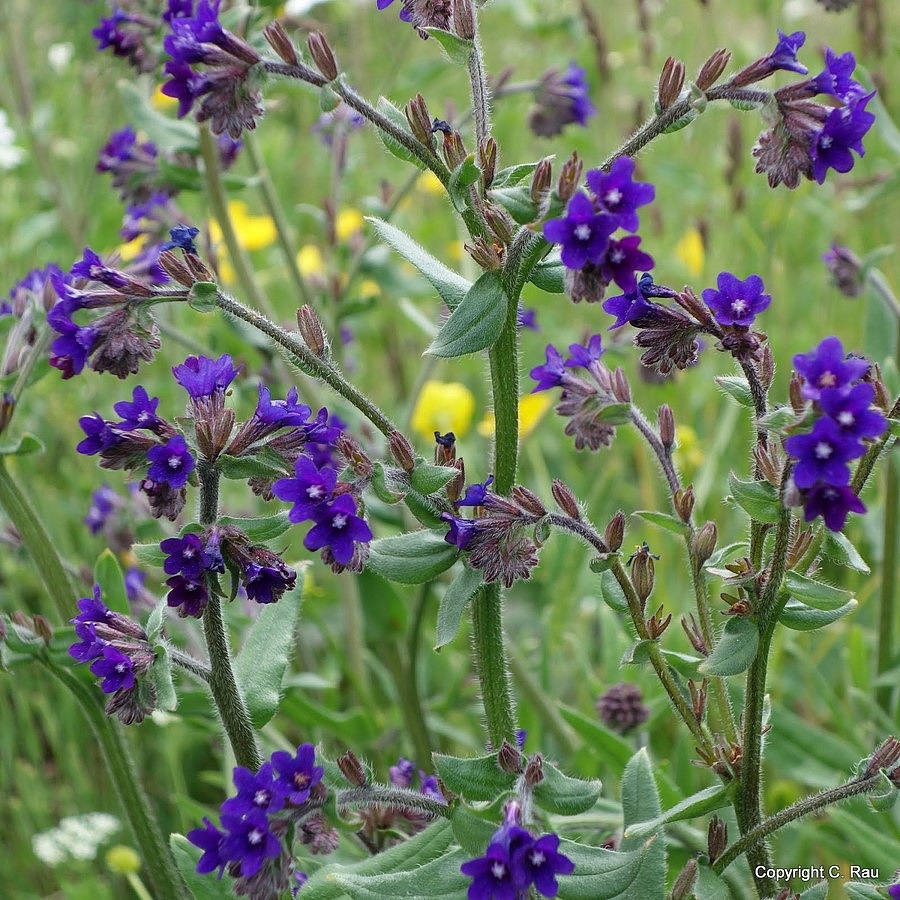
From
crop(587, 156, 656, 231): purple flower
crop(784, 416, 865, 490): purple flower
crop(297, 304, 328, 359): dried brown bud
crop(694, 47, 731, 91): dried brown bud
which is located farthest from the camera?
crop(297, 304, 328, 359): dried brown bud

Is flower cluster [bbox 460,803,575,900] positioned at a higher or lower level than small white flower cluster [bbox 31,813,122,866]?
higher

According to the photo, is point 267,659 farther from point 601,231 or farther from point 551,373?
point 601,231

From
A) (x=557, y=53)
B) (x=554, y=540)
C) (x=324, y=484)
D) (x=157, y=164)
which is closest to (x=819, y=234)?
(x=557, y=53)

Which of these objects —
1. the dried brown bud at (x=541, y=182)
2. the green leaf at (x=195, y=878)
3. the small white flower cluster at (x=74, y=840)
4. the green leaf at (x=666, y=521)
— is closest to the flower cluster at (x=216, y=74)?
the dried brown bud at (x=541, y=182)

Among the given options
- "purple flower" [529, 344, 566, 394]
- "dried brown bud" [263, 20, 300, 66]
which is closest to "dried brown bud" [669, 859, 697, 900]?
"purple flower" [529, 344, 566, 394]

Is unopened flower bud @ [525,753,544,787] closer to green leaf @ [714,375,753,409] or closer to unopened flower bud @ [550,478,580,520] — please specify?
unopened flower bud @ [550,478,580,520]

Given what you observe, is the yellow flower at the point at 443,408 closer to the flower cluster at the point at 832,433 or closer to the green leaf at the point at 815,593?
the green leaf at the point at 815,593

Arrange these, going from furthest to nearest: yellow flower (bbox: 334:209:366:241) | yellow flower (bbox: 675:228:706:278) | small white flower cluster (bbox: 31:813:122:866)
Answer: yellow flower (bbox: 334:209:366:241), yellow flower (bbox: 675:228:706:278), small white flower cluster (bbox: 31:813:122:866)

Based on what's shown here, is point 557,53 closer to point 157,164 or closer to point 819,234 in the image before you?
point 819,234
